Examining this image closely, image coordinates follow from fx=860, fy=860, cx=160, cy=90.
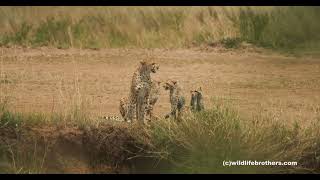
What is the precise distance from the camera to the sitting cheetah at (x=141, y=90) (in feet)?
35.9

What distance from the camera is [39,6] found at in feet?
68.3

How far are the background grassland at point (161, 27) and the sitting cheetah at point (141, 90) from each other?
769 centimetres

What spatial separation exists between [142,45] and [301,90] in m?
5.12

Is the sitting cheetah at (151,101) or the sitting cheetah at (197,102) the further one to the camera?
the sitting cheetah at (151,101)

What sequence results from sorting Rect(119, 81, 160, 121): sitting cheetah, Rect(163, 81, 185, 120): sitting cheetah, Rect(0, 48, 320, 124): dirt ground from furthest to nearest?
1. Rect(0, 48, 320, 124): dirt ground
2. Rect(119, 81, 160, 121): sitting cheetah
3. Rect(163, 81, 185, 120): sitting cheetah

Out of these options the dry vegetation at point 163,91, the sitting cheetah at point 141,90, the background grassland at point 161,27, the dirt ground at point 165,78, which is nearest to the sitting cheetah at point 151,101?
the sitting cheetah at point 141,90

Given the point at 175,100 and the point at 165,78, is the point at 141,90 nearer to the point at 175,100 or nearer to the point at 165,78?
the point at 175,100

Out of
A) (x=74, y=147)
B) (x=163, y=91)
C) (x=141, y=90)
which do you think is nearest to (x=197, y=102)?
(x=141, y=90)

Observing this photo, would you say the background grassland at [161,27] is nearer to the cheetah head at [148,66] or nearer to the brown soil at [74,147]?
the cheetah head at [148,66]

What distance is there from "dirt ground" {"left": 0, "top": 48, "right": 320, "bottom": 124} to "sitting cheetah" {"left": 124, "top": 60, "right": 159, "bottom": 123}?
0.71 metres

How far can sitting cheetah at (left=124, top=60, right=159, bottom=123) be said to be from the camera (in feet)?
35.9

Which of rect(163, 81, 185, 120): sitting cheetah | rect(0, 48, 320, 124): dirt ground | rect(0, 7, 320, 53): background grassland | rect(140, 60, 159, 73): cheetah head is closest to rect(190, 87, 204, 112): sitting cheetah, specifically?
rect(163, 81, 185, 120): sitting cheetah

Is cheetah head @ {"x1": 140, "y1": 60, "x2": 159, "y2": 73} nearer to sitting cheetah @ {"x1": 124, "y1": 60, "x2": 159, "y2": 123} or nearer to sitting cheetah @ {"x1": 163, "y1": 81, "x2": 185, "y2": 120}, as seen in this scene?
sitting cheetah @ {"x1": 124, "y1": 60, "x2": 159, "y2": 123}

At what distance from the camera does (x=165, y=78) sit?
15.7 m
